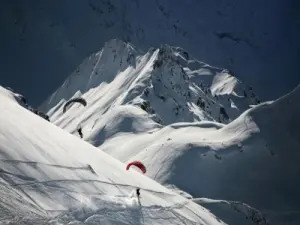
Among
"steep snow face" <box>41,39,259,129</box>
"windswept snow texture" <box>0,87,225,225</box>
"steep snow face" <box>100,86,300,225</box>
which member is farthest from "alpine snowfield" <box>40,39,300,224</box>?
"windswept snow texture" <box>0,87,225,225</box>

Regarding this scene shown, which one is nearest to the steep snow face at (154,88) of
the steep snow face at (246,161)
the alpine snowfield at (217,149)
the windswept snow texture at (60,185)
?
the alpine snowfield at (217,149)

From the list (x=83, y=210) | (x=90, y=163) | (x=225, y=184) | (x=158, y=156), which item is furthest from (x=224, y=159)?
(x=83, y=210)

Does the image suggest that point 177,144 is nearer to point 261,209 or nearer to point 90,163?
point 261,209

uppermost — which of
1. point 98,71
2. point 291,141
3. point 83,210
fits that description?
point 83,210

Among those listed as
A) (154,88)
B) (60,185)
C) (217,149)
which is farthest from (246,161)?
(154,88)

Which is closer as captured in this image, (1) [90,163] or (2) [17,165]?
(2) [17,165]

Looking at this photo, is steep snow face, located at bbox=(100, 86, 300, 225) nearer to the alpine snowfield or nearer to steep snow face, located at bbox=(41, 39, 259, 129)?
the alpine snowfield
